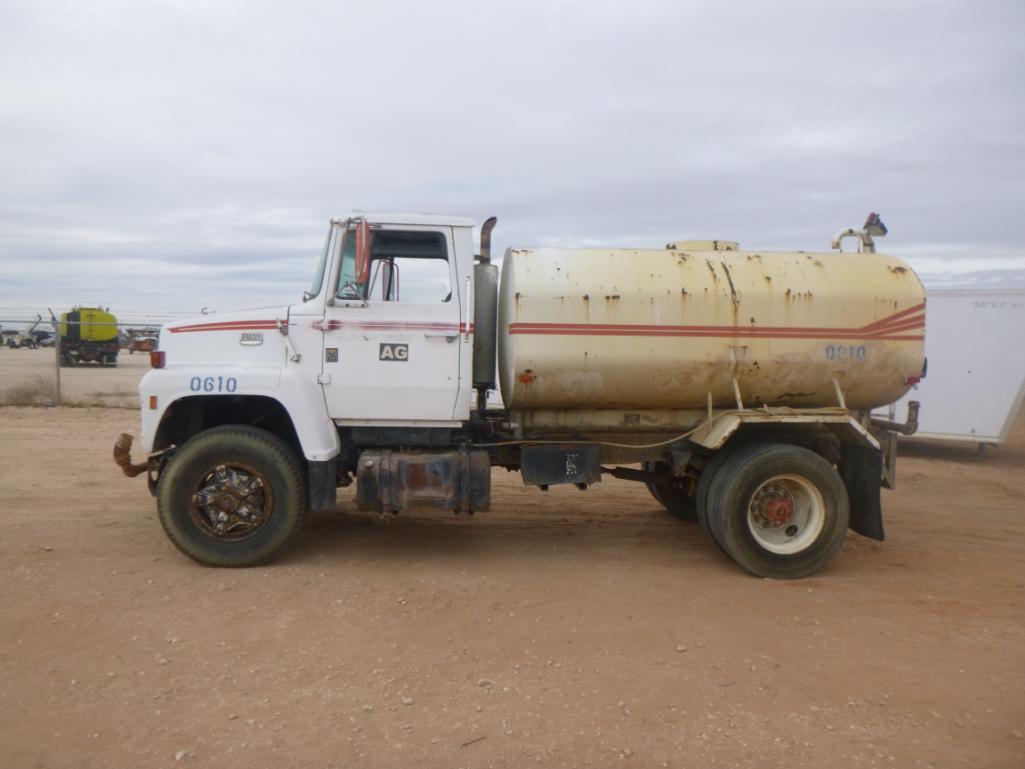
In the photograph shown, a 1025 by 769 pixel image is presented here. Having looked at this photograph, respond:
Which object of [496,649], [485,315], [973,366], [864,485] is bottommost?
[496,649]

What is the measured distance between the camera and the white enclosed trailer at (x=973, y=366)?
12484mm

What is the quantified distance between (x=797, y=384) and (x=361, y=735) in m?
4.46

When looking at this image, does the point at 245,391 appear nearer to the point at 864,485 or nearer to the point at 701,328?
the point at 701,328

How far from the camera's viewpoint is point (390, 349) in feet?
21.2

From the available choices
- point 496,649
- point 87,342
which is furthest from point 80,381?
point 496,649

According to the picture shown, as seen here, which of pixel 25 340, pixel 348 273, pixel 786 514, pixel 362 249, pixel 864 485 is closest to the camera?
pixel 362 249

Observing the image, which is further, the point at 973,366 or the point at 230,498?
the point at 973,366

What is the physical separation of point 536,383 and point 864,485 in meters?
2.85

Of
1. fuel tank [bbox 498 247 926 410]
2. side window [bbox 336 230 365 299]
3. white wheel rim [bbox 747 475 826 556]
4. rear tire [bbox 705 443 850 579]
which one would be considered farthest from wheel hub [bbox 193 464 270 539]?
white wheel rim [bbox 747 475 826 556]

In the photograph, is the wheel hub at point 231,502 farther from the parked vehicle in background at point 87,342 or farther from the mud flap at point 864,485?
the parked vehicle in background at point 87,342

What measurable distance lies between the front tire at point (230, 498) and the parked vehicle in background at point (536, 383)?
0.6 inches

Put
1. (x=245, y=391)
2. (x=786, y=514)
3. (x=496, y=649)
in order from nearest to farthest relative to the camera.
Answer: (x=496, y=649), (x=245, y=391), (x=786, y=514)

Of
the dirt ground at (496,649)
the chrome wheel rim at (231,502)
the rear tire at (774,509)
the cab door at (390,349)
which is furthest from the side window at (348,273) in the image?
the rear tire at (774,509)

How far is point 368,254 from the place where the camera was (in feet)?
20.2
